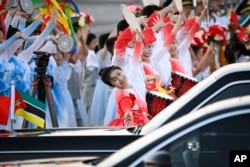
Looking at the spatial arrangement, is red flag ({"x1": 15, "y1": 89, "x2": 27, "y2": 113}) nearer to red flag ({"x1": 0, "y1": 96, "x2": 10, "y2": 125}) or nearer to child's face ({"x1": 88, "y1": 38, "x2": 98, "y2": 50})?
red flag ({"x1": 0, "y1": 96, "x2": 10, "y2": 125})

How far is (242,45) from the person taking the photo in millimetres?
16281

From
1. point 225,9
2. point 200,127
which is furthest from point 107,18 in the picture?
point 200,127

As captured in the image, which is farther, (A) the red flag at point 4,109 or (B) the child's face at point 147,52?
(B) the child's face at point 147,52

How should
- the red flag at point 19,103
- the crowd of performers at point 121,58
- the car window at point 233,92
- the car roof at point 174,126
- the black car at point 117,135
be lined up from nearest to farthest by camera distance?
1. the car roof at point 174,126
2. the black car at point 117,135
3. the car window at point 233,92
4. the crowd of performers at point 121,58
5. the red flag at point 19,103

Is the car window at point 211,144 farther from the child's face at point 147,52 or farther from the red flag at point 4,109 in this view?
Answer: the child's face at point 147,52

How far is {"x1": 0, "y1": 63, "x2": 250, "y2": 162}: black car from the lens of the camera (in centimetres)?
697

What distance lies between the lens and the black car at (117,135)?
6.97 meters

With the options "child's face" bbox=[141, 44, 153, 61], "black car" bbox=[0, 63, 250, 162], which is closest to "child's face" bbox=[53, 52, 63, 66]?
"child's face" bbox=[141, 44, 153, 61]

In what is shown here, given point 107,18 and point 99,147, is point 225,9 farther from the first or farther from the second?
point 99,147

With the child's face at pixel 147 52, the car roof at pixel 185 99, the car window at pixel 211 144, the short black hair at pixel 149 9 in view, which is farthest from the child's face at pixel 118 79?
the car window at pixel 211 144

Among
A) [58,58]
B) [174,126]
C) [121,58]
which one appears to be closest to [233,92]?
[174,126]

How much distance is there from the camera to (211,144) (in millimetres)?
5309

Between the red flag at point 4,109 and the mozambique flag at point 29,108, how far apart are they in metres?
0.14

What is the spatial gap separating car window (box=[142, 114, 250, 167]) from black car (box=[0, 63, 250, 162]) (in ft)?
5.04
